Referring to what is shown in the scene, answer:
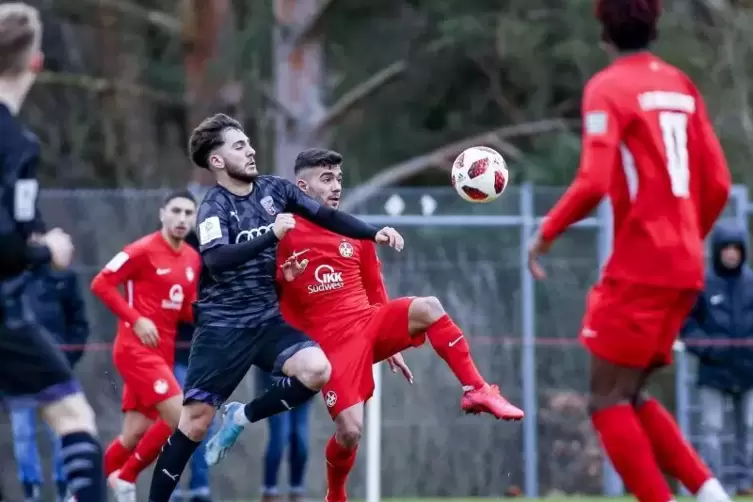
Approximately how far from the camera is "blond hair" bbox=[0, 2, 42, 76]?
6086mm

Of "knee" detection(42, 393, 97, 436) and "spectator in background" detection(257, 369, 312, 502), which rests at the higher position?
"knee" detection(42, 393, 97, 436)

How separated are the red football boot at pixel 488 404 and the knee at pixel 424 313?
47 centimetres

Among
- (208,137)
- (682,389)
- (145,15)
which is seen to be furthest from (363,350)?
(145,15)

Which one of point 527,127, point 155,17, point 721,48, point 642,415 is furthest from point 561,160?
point 642,415

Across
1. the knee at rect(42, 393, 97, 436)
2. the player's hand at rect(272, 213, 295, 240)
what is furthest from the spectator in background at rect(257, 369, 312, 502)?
the knee at rect(42, 393, 97, 436)

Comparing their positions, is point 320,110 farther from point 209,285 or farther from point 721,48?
point 209,285

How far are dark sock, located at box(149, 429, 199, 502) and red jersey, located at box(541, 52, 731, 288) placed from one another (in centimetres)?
256

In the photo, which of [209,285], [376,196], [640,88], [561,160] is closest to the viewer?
[640,88]

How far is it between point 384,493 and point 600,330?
7102 mm

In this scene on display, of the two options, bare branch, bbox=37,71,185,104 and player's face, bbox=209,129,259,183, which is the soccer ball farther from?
bare branch, bbox=37,71,185,104

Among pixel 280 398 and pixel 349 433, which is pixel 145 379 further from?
pixel 349 433

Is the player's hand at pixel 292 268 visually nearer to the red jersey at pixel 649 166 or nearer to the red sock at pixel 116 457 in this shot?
the red jersey at pixel 649 166

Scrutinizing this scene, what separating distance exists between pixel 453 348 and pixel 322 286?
0.79 m

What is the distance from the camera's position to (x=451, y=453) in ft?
43.7
